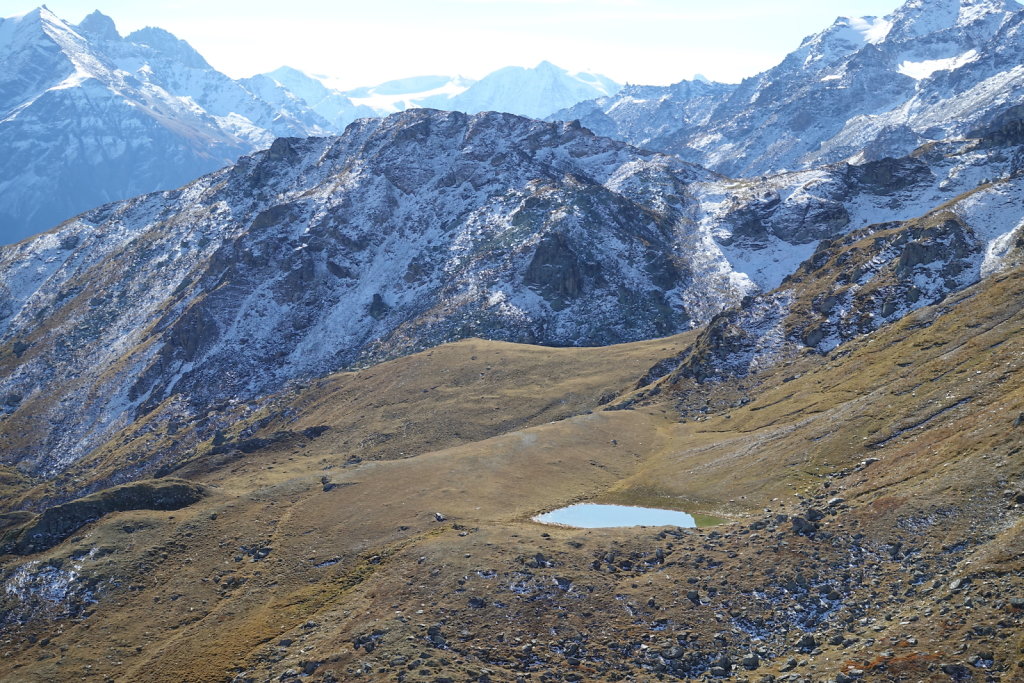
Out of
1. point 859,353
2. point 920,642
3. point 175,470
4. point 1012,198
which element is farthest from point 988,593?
point 175,470

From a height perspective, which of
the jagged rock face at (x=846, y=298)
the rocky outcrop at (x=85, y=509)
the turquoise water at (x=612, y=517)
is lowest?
the turquoise water at (x=612, y=517)

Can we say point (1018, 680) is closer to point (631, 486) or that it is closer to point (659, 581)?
point (659, 581)

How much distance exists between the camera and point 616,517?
319 ft

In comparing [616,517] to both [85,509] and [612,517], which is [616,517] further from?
[85,509]

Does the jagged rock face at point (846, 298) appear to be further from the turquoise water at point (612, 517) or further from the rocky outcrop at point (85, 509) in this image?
the rocky outcrop at point (85, 509)

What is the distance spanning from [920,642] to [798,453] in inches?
1769

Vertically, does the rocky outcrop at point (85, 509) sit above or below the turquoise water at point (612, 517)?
above

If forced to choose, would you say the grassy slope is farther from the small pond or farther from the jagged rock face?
the jagged rock face

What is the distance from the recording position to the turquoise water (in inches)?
3642

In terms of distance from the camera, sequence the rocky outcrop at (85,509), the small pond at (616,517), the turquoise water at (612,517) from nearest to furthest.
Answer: the small pond at (616,517) → the turquoise water at (612,517) → the rocky outcrop at (85,509)

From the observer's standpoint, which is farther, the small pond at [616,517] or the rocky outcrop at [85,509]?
the rocky outcrop at [85,509]

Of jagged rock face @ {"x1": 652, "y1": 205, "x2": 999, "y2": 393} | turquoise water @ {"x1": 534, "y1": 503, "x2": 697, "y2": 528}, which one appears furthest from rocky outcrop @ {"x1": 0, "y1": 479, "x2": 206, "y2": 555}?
jagged rock face @ {"x1": 652, "y1": 205, "x2": 999, "y2": 393}

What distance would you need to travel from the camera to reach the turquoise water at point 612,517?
9250 cm

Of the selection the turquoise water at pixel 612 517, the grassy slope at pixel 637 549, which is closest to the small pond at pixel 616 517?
the turquoise water at pixel 612 517
